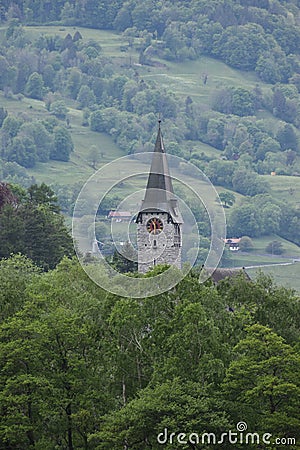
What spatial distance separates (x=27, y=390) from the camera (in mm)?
57219

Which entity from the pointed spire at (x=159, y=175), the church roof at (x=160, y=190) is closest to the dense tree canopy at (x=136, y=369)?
the church roof at (x=160, y=190)

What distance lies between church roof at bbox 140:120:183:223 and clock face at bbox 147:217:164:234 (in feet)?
2.40

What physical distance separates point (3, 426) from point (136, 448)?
6.16 meters

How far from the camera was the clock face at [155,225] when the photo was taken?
3189 inches

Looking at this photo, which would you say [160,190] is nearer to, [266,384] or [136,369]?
[136,369]

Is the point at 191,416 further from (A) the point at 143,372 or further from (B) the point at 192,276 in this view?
(B) the point at 192,276

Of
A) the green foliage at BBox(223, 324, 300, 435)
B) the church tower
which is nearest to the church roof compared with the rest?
the church tower

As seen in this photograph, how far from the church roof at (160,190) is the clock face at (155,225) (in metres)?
0.73

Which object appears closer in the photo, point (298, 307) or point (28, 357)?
point (28, 357)

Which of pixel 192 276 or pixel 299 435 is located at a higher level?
pixel 192 276

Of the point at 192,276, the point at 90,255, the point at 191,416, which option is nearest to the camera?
the point at 191,416

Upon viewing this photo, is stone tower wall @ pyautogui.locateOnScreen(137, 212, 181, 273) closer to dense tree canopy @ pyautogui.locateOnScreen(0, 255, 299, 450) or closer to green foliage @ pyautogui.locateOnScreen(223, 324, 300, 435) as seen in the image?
dense tree canopy @ pyautogui.locateOnScreen(0, 255, 299, 450)

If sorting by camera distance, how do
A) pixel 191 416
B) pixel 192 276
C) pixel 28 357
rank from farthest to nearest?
pixel 192 276 → pixel 28 357 → pixel 191 416

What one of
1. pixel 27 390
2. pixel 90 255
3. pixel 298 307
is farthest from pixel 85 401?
pixel 90 255
